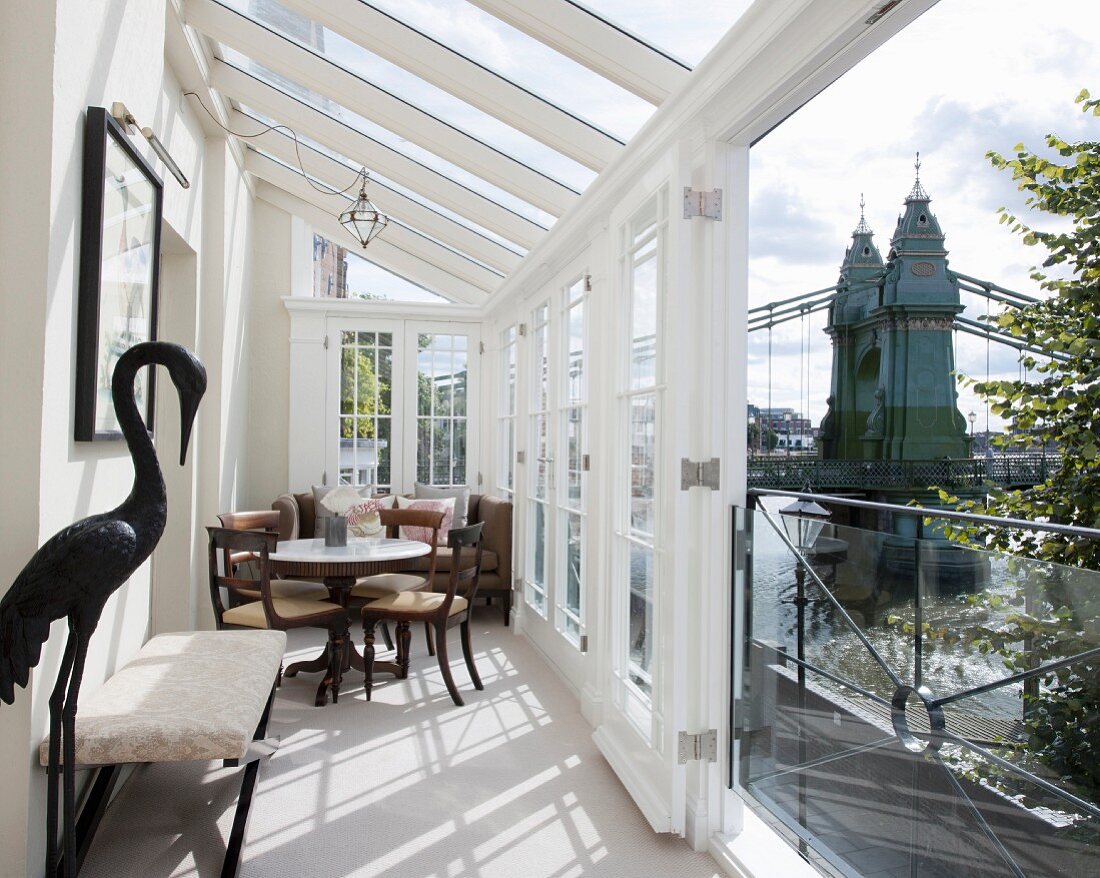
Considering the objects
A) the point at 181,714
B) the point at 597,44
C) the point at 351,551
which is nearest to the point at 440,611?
the point at 351,551

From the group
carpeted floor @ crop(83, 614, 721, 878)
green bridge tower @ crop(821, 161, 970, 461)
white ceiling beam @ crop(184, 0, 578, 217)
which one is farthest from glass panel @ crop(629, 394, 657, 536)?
green bridge tower @ crop(821, 161, 970, 461)

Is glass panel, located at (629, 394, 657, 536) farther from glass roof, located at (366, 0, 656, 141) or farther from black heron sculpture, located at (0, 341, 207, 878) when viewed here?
black heron sculpture, located at (0, 341, 207, 878)

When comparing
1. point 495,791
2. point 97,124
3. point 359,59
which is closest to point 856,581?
point 495,791

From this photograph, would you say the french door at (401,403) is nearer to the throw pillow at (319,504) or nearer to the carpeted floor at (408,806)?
the throw pillow at (319,504)

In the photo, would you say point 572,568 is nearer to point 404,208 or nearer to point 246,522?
point 246,522

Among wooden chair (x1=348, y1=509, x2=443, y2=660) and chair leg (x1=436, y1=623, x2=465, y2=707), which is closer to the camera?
chair leg (x1=436, y1=623, x2=465, y2=707)

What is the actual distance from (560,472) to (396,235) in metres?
2.76

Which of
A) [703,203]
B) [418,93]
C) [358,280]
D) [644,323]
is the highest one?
[418,93]

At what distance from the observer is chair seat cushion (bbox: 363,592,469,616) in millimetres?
3732

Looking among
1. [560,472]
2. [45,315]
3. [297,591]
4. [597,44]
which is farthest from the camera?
[560,472]

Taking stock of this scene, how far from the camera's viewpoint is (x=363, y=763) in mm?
2953

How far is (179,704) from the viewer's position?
2078 millimetres

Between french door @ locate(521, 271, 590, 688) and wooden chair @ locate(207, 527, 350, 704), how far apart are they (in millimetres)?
1164

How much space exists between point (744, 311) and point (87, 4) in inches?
81.8
